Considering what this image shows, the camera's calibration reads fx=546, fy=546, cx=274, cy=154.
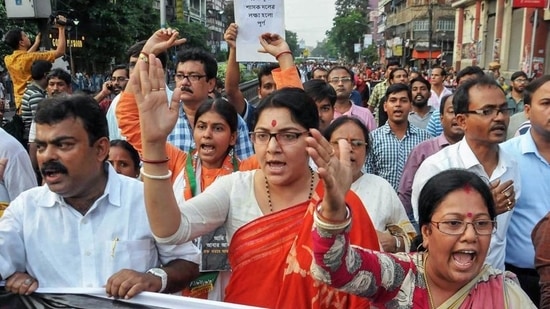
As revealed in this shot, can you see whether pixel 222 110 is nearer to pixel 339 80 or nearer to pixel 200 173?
pixel 200 173

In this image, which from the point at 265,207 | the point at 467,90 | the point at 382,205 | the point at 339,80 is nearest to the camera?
the point at 265,207

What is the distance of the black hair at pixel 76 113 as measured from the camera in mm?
1939

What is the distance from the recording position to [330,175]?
1.57 m

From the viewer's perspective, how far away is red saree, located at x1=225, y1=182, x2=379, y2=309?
195 cm

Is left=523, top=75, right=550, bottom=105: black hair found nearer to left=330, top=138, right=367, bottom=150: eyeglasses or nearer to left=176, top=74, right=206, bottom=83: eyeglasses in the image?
left=330, top=138, right=367, bottom=150: eyeglasses

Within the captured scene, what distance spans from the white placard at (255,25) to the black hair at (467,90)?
126 centimetres

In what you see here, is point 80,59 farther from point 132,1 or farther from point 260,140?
point 260,140

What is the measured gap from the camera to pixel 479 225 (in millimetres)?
1768

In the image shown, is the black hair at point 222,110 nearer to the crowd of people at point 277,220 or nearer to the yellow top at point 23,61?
the crowd of people at point 277,220

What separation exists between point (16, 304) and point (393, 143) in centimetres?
321

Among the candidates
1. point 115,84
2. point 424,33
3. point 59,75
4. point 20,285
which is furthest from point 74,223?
point 424,33

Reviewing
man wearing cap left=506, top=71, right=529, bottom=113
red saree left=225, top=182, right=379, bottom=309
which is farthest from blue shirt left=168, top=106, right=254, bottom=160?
man wearing cap left=506, top=71, right=529, bottom=113

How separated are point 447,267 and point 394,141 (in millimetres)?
2782

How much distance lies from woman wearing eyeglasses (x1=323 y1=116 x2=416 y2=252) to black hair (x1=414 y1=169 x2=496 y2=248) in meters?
0.54
